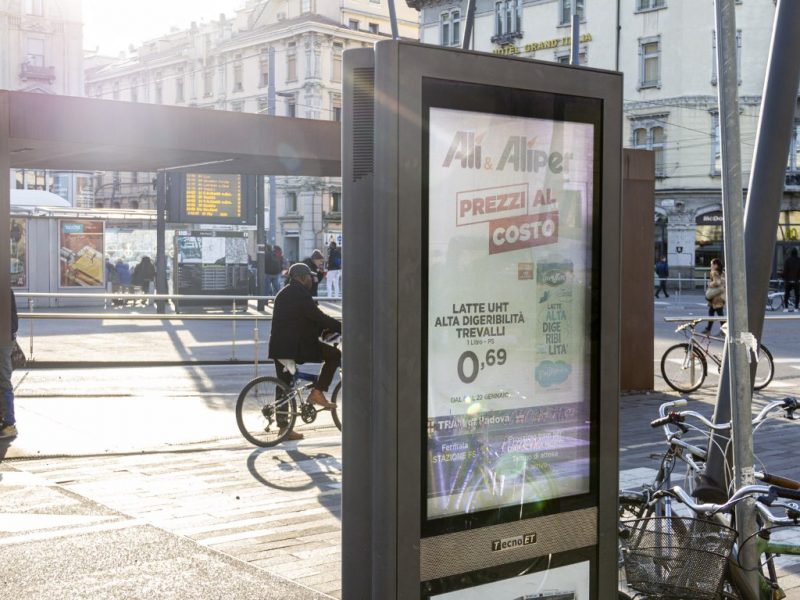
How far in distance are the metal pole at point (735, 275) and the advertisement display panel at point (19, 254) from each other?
2616cm

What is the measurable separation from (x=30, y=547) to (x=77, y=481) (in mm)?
2003

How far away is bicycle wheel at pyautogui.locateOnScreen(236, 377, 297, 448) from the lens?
10164 millimetres

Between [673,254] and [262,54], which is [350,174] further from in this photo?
[262,54]

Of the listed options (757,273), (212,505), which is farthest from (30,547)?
(757,273)

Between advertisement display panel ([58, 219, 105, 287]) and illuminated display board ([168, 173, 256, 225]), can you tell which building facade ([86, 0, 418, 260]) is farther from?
illuminated display board ([168, 173, 256, 225])

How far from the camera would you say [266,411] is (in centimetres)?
1028

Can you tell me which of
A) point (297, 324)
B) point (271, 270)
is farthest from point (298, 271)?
point (271, 270)

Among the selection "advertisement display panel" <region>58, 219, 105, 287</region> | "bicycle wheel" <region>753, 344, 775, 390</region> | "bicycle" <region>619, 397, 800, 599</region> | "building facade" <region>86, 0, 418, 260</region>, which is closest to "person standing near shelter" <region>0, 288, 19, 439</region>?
"bicycle" <region>619, 397, 800, 599</region>

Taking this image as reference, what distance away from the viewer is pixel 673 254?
51.0 m

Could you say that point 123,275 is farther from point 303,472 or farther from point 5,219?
point 303,472

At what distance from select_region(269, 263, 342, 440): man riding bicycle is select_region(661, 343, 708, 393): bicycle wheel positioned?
5.22m

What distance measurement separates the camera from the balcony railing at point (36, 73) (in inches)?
2749

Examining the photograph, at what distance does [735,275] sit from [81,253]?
26.9 metres

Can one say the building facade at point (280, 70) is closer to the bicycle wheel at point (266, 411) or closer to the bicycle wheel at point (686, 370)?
the bicycle wheel at point (686, 370)
